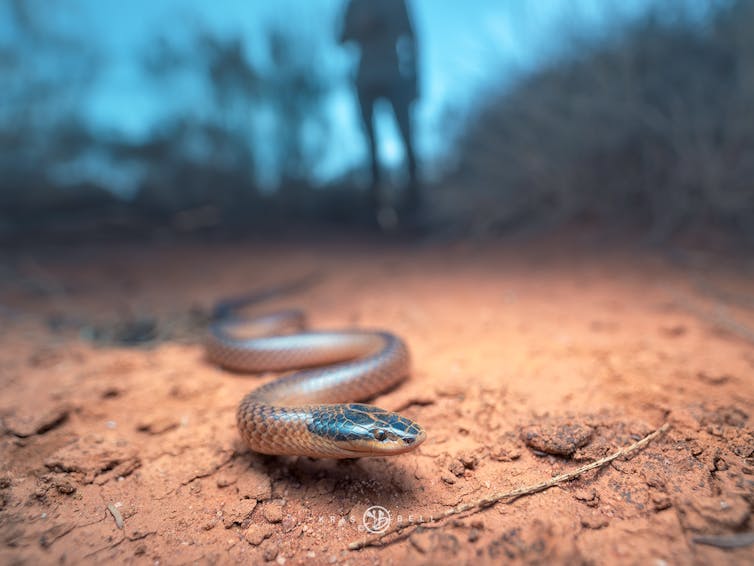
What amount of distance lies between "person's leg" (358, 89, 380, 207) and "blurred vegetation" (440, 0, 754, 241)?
1.82m

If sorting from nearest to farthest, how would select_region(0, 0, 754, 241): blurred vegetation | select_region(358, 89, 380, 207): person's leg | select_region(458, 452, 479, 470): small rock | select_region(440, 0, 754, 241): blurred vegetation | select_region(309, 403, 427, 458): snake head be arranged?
1. select_region(309, 403, 427, 458): snake head
2. select_region(458, 452, 479, 470): small rock
3. select_region(440, 0, 754, 241): blurred vegetation
4. select_region(0, 0, 754, 241): blurred vegetation
5. select_region(358, 89, 380, 207): person's leg

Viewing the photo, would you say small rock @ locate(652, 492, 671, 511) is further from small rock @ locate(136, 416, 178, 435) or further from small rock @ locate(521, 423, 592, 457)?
small rock @ locate(136, 416, 178, 435)

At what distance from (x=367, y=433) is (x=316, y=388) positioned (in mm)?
643

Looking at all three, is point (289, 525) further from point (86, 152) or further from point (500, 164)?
point (86, 152)

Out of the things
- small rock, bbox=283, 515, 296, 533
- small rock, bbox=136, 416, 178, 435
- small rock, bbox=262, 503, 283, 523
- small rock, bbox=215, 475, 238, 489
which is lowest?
small rock, bbox=283, 515, 296, 533

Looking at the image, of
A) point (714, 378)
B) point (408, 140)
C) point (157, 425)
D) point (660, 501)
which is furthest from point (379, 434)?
point (408, 140)

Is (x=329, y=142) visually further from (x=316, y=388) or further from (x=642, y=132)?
(x=316, y=388)

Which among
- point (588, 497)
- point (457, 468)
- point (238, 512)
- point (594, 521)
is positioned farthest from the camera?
point (457, 468)

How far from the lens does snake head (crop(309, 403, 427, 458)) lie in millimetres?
1588

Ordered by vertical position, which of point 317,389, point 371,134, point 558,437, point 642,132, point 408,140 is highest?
point 371,134

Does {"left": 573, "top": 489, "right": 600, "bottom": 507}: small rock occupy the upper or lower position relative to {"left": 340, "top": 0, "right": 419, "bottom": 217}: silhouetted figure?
lower

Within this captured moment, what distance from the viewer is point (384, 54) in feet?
17.6

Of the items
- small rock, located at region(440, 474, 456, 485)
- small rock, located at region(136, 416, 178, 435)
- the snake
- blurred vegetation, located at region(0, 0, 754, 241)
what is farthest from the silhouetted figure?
small rock, located at region(440, 474, 456, 485)

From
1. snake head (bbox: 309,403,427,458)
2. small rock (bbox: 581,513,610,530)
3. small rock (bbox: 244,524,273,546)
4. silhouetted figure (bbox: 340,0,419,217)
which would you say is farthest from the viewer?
silhouetted figure (bbox: 340,0,419,217)
